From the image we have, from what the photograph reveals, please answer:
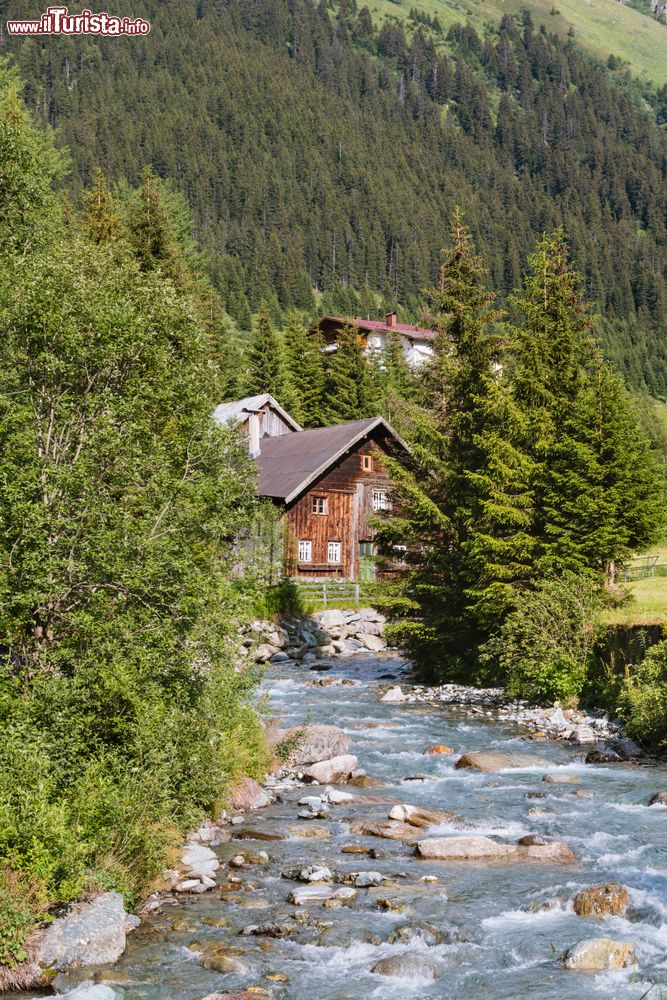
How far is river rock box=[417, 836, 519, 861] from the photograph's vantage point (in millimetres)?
14602

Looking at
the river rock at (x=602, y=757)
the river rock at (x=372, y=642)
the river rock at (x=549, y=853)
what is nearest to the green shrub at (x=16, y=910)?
the river rock at (x=549, y=853)

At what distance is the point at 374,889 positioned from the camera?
42.9 feet

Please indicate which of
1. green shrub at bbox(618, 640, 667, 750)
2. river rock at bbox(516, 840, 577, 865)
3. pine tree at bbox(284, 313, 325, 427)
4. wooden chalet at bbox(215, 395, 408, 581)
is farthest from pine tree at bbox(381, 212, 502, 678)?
pine tree at bbox(284, 313, 325, 427)

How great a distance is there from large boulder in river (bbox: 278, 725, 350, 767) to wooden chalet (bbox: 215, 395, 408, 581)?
87.1 feet

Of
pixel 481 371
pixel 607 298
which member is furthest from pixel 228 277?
pixel 481 371

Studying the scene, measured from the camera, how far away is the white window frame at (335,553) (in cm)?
5062

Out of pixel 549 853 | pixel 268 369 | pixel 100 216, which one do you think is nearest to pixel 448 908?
pixel 549 853

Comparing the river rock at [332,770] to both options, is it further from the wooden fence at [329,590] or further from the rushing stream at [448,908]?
the wooden fence at [329,590]

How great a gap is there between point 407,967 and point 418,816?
18.7 feet

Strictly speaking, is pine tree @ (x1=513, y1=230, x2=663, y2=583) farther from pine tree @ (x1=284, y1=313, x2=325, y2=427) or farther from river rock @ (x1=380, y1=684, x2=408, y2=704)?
pine tree @ (x1=284, y1=313, x2=325, y2=427)

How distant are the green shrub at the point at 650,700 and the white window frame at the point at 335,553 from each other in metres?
29.4

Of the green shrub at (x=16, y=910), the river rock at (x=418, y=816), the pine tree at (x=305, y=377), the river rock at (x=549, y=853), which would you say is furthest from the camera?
the pine tree at (x=305, y=377)

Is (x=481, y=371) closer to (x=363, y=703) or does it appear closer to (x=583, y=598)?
(x=583, y=598)

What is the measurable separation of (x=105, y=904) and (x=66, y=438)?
618 centimetres
